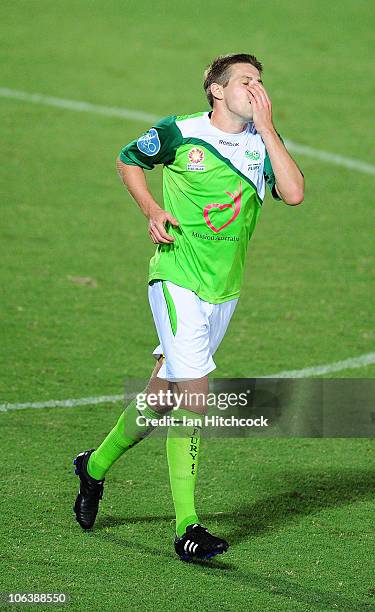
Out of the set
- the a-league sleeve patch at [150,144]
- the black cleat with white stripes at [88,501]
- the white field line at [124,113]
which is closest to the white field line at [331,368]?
the black cleat with white stripes at [88,501]

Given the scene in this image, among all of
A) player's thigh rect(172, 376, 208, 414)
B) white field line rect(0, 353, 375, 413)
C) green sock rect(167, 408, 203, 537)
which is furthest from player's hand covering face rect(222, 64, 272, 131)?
white field line rect(0, 353, 375, 413)

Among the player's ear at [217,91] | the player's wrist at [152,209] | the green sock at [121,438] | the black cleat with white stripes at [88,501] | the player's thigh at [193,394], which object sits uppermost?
the player's ear at [217,91]

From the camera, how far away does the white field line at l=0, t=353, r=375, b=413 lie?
701cm

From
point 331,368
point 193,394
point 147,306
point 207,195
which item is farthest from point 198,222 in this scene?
point 147,306

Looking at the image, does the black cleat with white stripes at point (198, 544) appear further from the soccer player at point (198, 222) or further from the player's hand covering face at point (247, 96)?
the player's hand covering face at point (247, 96)

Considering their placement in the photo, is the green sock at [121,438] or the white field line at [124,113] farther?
the white field line at [124,113]

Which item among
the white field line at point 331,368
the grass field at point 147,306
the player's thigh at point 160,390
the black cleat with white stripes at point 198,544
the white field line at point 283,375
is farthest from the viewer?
the white field line at point 331,368

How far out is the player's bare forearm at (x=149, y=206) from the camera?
17.1 feet

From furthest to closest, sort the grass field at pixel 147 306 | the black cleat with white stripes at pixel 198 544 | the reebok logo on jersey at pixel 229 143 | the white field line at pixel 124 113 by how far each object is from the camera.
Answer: the white field line at pixel 124 113, the reebok logo on jersey at pixel 229 143, the grass field at pixel 147 306, the black cleat with white stripes at pixel 198 544

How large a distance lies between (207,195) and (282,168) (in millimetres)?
350

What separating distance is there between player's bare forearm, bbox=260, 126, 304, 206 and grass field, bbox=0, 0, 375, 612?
59.8 inches

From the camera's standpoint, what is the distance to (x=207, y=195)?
5277mm

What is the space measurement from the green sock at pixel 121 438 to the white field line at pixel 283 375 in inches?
56.2

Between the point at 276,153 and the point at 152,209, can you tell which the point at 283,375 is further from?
the point at 276,153
